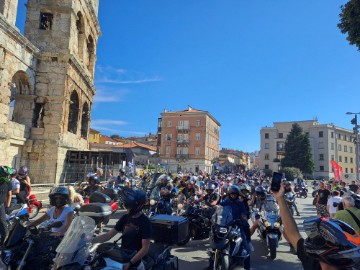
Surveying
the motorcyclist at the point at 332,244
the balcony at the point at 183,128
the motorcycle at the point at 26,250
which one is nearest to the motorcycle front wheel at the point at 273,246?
the motorcycle at the point at 26,250

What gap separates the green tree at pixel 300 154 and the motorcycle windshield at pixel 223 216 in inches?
2220

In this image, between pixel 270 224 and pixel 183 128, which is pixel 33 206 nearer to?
pixel 270 224

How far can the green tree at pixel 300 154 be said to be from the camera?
5644cm

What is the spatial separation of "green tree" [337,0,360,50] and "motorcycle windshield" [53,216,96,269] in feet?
36.8

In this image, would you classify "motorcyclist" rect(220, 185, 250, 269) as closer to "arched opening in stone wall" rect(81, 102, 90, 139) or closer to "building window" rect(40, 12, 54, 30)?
"building window" rect(40, 12, 54, 30)

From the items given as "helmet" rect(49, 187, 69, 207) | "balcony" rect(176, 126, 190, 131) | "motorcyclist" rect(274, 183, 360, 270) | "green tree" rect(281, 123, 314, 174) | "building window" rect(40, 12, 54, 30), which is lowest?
"helmet" rect(49, 187, 69, 207)

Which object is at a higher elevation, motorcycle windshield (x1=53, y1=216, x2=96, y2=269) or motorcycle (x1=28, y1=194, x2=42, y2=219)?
motorcycle windshield (x1=53, y1=216, x2=96, y2=269)

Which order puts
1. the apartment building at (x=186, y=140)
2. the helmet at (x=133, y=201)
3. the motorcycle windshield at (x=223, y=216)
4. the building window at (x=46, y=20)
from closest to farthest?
1. the helmet at (x=133, y=201)
2. the motorcycle windshield at (x=223, y=216)
3. the building window at (x=46, y=20)
4. the apartment building at (x=186, y=140)

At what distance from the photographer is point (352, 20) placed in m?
9.95

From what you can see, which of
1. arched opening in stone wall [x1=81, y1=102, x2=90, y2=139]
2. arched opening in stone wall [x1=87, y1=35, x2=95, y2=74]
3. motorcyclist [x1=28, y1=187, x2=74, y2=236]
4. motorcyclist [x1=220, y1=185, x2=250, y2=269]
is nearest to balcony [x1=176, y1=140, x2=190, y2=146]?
arched opening in stone wall [x1=81, y1=102, x2=90, y2=139]

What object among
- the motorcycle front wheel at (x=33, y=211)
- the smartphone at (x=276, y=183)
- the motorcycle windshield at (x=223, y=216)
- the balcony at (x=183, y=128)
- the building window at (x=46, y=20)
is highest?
the building window at (x=46, y=20)

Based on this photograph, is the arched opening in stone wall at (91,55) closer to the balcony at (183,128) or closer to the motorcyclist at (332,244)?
the motorcyclist at (332,244)

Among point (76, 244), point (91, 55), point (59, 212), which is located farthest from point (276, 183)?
point (91, 55)

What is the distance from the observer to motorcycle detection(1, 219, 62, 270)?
3.29 m
